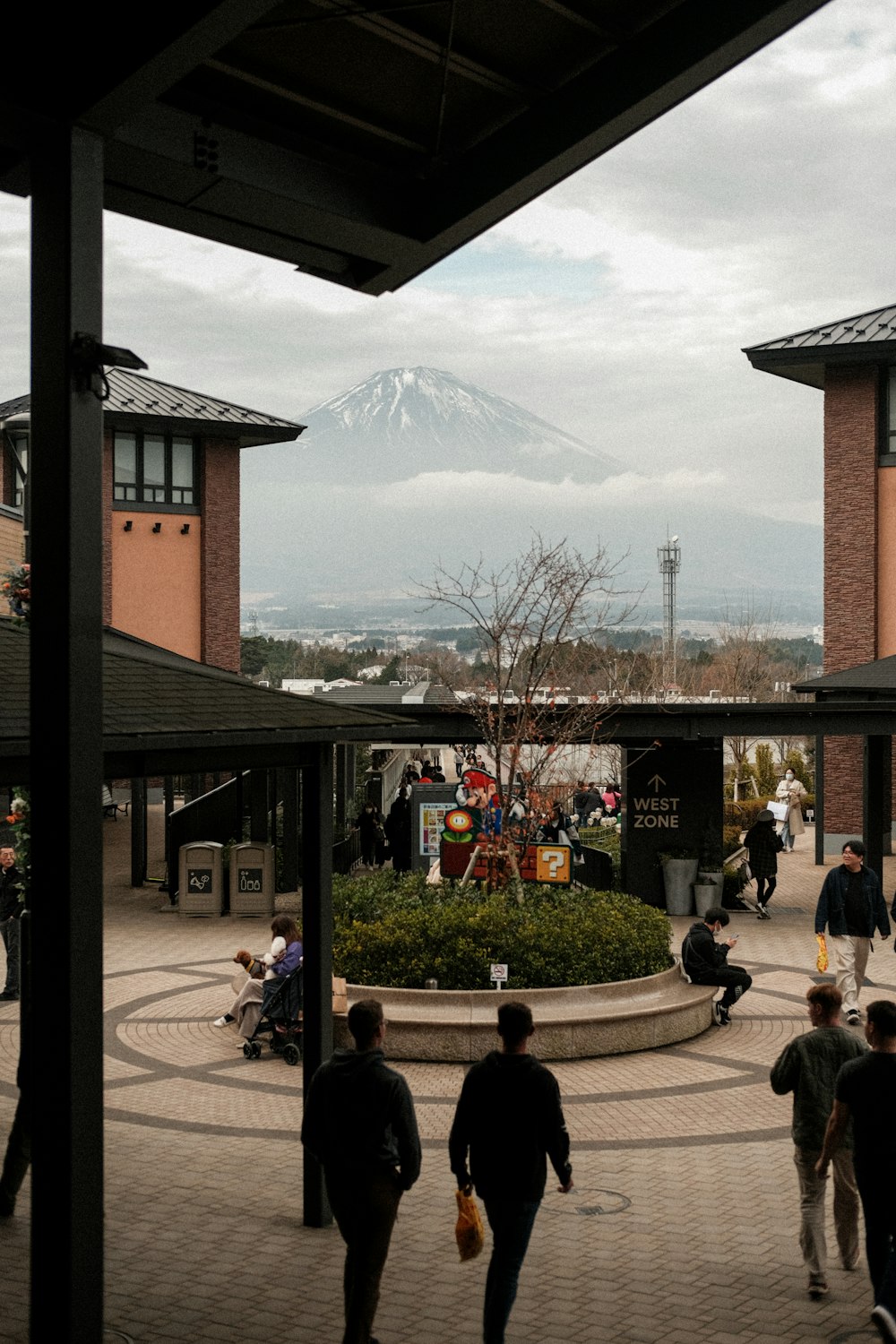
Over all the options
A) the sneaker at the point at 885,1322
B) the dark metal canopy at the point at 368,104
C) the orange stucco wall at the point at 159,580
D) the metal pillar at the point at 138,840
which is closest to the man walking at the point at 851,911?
the sneaker at the point at 885,1322

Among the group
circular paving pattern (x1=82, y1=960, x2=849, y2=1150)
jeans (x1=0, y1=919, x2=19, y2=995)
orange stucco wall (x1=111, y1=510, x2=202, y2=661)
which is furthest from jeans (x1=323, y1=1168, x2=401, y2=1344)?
orange stucco wall (x1=111, y1=510, x2=202, y2=661)

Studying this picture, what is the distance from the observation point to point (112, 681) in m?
8.02

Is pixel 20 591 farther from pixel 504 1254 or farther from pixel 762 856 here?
pixel 762 856

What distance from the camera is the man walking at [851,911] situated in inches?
547

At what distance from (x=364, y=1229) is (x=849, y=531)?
30024mm

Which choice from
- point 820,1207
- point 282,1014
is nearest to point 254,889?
point 282,1014

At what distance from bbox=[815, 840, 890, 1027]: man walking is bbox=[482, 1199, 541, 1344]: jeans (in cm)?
789

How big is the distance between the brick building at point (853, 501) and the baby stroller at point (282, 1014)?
881 inches

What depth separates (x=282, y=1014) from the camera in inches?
537

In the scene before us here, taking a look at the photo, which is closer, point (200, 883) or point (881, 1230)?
point (881, 1230)

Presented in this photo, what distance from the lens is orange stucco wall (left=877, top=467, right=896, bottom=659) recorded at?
34.0 meters

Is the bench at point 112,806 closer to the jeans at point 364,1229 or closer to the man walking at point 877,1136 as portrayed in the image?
the jeans at point 364,1229

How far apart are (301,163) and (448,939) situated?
806 centimetres

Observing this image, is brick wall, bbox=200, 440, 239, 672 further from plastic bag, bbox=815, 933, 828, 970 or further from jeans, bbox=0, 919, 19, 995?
plastic bag, bbox=815, 933, 828, 970
